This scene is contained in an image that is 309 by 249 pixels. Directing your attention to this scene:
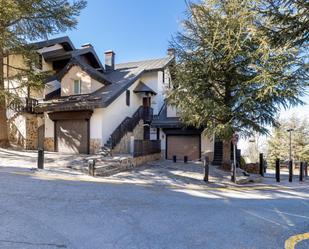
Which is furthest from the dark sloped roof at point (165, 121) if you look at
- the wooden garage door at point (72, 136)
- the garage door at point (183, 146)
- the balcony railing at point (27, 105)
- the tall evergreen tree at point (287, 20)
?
the tall evergreen tree at point (287, 20)

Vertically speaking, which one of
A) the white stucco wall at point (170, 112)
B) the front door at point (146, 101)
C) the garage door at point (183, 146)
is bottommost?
the garage door at point (183, 146)

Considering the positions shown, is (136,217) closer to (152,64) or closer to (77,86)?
(77,86)

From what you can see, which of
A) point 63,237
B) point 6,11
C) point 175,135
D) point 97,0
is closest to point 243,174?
point 175,135

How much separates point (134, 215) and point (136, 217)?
6.1 inches

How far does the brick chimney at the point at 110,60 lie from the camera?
24.0 meters

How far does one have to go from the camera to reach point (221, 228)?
5.65 meters

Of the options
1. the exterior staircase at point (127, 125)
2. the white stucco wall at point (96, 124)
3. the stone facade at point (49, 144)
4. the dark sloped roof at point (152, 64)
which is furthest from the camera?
the dark sloped roof at point (152, 64)

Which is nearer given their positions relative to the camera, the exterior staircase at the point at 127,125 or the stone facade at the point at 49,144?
the exterior staircase at the point at 127,125

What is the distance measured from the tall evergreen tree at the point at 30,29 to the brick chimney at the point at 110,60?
635 cm

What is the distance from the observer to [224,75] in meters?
14.9

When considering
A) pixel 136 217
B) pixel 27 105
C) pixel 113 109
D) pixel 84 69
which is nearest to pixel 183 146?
pixel 113 109

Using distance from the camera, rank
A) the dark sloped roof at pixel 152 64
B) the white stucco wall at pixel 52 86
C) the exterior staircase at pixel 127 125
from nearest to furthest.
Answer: the exterior staircase at pixel 127 125
the white stucco wall at pixel 52 86
the dark sloped roof at pixel 152 64

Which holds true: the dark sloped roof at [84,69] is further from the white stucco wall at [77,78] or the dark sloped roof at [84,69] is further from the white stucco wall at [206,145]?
the white stucco wall at [206,145]

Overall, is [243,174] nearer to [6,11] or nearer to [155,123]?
[155,123]
